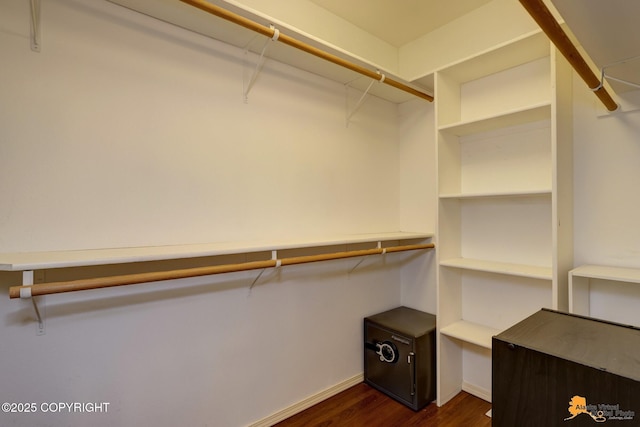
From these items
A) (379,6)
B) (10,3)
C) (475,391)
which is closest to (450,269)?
(475,391)

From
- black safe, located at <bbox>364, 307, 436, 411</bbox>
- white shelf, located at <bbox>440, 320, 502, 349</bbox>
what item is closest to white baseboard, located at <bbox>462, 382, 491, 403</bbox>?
black safe, located at <bbox>364, 307, 436, 411</bbox>

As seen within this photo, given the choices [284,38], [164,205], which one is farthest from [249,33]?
[164,205]

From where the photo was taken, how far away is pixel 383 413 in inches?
76.5

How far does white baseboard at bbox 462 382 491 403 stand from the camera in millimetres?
2068

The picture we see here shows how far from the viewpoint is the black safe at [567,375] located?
81 cm

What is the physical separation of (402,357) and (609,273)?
1.23m

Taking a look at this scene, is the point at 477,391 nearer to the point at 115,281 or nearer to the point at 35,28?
the point at 115,281

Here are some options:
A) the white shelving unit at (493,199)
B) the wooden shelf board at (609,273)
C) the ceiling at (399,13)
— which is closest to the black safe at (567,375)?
the wooden shelf board at (609,273)

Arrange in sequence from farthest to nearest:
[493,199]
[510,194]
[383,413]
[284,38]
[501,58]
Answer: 1. [493,199]
2. [383,413]
3. [501,58]
4. [510,194]
5. [284,38]

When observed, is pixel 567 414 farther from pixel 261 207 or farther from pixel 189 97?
pixel 189 97

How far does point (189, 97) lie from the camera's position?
1560mm

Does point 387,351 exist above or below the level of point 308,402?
above

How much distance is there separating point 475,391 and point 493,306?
64 centimetres

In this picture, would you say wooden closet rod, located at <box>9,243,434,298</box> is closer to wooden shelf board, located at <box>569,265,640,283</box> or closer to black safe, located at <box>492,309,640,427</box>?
black safe, located at <box>492,309,640,427</box>
